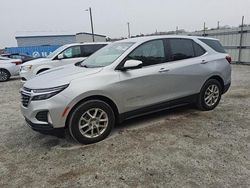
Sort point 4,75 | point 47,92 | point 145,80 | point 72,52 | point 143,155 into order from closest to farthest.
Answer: point 143,155, point 47,92, point 145,80, point 72,52, point 4,75

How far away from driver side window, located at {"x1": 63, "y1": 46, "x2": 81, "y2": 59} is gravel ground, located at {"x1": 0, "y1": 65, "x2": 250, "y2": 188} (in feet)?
14.9

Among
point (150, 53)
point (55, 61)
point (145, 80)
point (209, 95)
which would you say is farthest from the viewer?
point (55, 61)

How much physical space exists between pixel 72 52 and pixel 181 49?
5444 millimetres

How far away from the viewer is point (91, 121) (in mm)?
3586

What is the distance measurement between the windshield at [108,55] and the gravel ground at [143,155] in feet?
4.12

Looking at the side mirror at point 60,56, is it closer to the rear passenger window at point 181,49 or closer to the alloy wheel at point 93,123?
the rear passenger window at point 181,49

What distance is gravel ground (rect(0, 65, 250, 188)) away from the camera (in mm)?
2711

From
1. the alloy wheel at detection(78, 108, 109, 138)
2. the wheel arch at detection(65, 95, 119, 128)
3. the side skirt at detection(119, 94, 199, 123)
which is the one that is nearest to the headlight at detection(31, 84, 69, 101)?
the wheel arch at detection(65, 95, 119, 128)

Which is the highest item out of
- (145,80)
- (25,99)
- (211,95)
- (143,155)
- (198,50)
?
(198,50)

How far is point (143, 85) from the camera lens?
3.96 metres

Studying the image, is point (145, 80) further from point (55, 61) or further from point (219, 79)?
point (55, 61)

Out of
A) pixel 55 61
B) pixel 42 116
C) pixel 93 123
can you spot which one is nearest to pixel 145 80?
pixel 93 123

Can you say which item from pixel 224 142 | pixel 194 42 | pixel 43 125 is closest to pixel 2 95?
pixel 43 125

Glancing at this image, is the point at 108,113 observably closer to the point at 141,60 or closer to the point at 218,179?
the point at 141,60
